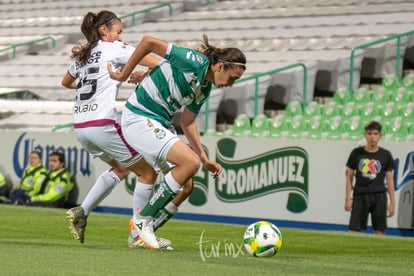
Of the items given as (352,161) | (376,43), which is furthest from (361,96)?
(352,161)

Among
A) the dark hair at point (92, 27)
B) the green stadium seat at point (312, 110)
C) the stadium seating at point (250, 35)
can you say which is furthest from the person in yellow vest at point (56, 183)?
the dark hair at point (92, 27)

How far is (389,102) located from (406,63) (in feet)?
9.28

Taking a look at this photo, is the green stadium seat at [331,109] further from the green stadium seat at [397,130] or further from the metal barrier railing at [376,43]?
the green stadium seat at [397,130]

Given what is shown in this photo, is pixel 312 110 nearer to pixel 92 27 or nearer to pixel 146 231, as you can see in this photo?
pixel 92 27

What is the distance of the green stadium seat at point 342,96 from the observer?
65.7ft

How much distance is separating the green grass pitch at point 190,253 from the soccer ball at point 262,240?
3.9 inches

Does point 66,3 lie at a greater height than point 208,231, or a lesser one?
greater

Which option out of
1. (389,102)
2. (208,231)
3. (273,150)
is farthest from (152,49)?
(389,102)

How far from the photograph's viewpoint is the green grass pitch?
838 centimetres

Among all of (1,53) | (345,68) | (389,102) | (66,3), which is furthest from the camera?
(66,3)

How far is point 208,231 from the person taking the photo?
1486cm

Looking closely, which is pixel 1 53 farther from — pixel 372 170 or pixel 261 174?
pixel 372 170

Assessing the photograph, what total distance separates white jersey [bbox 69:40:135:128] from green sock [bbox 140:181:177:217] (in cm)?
105

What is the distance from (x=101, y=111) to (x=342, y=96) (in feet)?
33.1
